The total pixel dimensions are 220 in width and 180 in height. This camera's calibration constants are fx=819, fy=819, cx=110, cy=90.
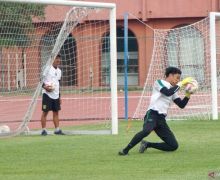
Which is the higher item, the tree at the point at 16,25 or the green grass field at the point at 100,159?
the tree at the point at 16,25

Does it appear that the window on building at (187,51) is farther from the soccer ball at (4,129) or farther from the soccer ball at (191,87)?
the soccer ball at (191,87)

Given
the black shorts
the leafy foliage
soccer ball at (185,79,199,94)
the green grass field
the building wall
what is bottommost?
the green grass field

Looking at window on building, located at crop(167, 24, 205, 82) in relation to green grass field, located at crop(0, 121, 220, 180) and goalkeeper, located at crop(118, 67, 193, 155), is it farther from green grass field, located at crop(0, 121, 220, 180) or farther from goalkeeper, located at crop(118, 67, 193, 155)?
goalkeeper, located at crop(118, 67, 193, 155)

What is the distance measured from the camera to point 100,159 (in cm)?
1351

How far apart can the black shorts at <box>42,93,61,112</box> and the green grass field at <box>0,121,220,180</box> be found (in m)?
0.82

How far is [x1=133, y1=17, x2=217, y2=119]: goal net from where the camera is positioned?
23.8 m

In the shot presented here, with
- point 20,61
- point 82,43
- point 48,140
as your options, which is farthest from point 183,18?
point 48,140

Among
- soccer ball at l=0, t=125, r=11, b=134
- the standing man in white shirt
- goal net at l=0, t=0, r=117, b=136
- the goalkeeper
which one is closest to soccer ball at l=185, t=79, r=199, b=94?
the goalkeeper

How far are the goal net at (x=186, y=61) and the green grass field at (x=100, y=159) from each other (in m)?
5.70

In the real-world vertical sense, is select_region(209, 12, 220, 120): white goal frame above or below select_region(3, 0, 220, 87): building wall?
below

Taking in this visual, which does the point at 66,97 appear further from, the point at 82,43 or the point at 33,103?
the point at 33,103

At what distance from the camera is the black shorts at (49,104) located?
727 inches

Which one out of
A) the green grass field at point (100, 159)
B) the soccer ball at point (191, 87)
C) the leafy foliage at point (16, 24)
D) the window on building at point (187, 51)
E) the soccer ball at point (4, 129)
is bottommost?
the green grass field at point (100, 159)

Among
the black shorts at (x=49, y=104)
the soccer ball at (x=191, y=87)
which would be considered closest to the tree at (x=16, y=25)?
the black shorts at (x=49, y=104)
